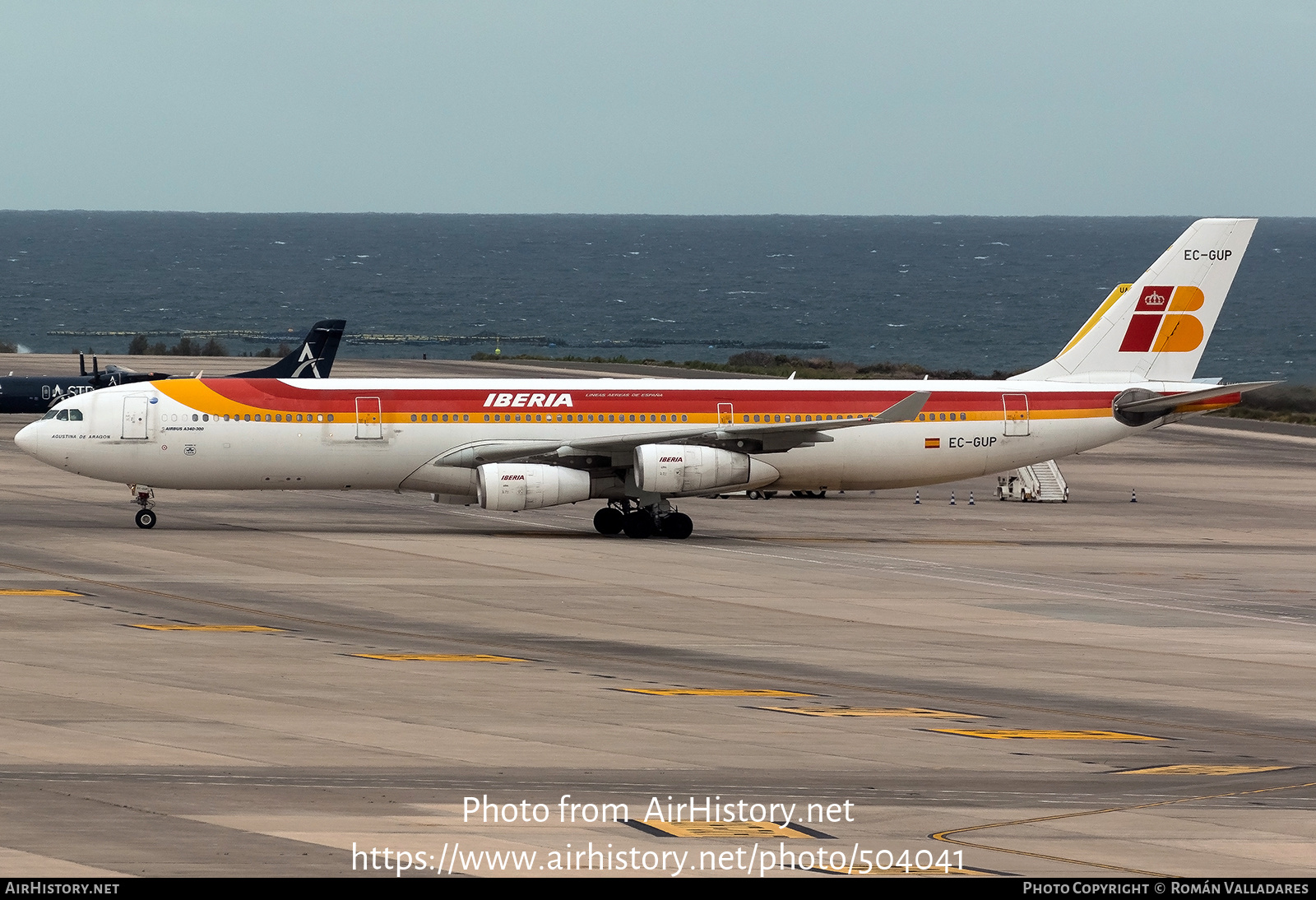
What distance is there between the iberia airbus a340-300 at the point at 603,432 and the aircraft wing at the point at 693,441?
0.15ft

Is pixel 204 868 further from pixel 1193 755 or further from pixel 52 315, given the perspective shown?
pixel 52 315

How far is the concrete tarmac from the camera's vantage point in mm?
16859

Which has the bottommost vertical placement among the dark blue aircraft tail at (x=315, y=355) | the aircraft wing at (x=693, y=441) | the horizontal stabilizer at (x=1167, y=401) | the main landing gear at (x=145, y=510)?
the main landing gear at (x=145, y=510)

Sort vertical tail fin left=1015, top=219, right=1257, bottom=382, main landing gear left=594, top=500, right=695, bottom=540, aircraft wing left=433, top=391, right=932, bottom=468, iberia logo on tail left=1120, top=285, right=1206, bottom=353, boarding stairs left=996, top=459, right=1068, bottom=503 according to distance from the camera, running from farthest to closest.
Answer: boarding stairs left=996, top=459, right=1068, bottom=503 < iberia logo on tail left=1120, top=285, right=1206, bottom=353 < vertical tail fin left=1015, top=219, right=1257, bottom=382 < main landing gear left=594, top=500, right=695, bottom=540 < aircraft wing left=433, top=391, right=932, bottom=468

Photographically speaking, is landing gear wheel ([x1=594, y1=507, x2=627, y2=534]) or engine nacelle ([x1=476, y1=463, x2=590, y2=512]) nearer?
engine nacelle ([x1=476, y1=463, x2=590, y2=512])

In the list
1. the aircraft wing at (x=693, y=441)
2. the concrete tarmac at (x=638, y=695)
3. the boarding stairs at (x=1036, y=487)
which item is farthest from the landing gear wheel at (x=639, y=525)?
the boarding stairs at (x=1036, y=487)

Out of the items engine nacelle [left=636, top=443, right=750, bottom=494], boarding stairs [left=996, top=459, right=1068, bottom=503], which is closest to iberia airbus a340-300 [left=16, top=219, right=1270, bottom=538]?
engine nacelle [left=636, top=443, right=750, bottom=494]

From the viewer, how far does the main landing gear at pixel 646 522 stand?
156ft

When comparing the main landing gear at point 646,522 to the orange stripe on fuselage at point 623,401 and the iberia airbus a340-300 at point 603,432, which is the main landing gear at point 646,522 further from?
the orange stripe on fuselage at point 623,401

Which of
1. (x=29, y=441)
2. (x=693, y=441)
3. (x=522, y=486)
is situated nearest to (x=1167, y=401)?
(x=693, y=441)

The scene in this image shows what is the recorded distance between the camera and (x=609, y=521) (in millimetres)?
48062

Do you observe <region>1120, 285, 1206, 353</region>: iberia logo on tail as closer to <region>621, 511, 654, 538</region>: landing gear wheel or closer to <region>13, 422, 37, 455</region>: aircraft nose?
<region>621, 511, 654, 538</region>: landing gear wheel

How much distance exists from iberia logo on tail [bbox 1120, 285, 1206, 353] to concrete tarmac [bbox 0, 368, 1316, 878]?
18.1ft

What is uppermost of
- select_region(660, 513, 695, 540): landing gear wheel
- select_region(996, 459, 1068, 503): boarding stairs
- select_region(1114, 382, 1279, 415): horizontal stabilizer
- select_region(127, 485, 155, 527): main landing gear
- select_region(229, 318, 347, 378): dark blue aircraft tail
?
select_region(229, 318, 347, 378): dark blue aircraft tail
